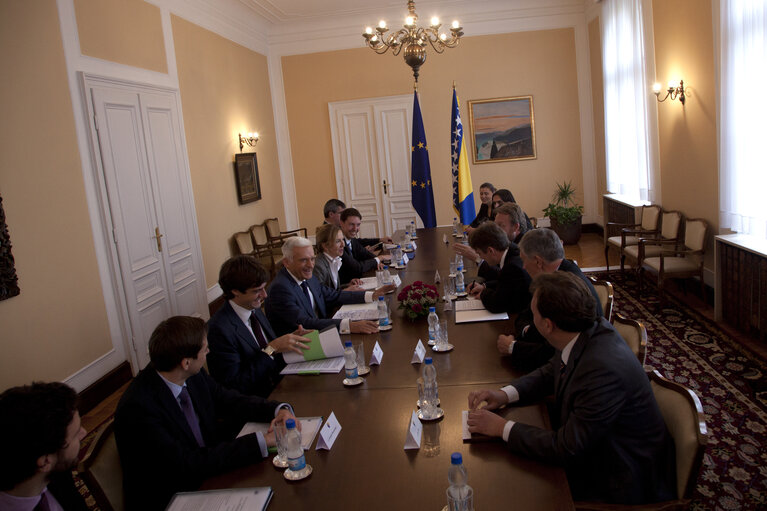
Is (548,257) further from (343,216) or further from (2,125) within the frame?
(2,125)

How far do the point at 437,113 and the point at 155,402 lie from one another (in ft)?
32.1

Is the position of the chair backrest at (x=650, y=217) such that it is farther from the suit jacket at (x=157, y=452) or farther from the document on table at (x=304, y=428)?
the suit jacket at (x=157, y=452)

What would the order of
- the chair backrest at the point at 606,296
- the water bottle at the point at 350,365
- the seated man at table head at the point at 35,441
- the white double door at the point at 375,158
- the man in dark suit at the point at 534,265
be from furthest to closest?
the white double door at the point at 375,158
the chair backrest at the point at 606,296
the man in dark suit at the point at 534,265
the water bottle at the point at 350,365
the seated man at table head at the point at 35,441

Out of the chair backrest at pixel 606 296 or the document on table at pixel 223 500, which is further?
the chair backrest at pixel 606 296

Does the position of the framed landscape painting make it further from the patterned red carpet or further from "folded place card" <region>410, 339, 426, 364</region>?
"folded place card" <region>410, 339, 426, 364</region>

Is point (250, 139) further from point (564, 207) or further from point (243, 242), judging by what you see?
point (564, 207)

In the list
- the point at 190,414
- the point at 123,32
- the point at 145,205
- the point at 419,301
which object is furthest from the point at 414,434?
the point at 123,32

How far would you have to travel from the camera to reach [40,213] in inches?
186

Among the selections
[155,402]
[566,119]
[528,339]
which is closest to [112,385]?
[155,402]

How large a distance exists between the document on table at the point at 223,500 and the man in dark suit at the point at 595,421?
855mm

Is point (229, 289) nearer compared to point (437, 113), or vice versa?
point (229, 289)

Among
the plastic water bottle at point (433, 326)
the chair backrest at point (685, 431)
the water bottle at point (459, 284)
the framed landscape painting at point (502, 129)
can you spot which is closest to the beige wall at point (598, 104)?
the framed landscape painting at point (502, 129)

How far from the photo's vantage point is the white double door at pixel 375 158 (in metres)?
11.4

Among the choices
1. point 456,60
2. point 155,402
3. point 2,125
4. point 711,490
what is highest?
point 456,60
